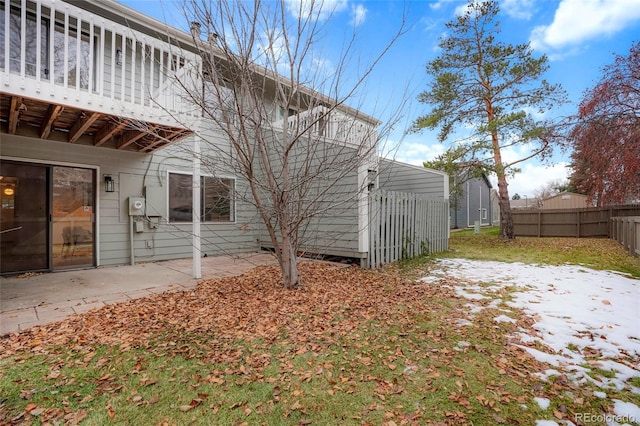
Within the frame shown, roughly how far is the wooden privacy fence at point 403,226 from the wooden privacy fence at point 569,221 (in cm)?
776

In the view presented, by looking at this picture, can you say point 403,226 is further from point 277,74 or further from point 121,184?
point 121,184

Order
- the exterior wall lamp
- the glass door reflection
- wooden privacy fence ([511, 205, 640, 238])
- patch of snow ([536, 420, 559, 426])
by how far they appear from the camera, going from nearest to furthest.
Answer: patch of snow ([536, 420, 559, 426]) < the glass door reflection < the exterior wall lamp < wooden privacy fence ([511, 205, 640, 238])

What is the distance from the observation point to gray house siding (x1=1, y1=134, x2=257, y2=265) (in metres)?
5.83

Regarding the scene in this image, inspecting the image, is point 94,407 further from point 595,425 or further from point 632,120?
point 632,120

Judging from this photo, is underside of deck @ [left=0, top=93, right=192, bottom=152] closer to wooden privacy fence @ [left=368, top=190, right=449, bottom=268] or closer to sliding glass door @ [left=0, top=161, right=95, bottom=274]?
sliding glass door @ [left=0, top=161, right=95, bottom=274]

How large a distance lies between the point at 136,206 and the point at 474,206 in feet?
78.8

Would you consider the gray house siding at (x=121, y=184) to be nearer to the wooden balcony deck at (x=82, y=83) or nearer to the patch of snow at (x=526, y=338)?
the wooden balcony deck at (x=82, y=83)

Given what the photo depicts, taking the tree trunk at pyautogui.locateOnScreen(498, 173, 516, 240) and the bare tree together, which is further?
the tree trunk at pyautogui.locateOnScreen(498, 173, 516, 240)

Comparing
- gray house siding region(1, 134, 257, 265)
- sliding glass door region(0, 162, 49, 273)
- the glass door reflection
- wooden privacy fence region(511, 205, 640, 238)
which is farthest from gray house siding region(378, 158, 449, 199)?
sliding glass door region(0, 162, 49, 273)

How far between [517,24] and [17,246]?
45.5ft

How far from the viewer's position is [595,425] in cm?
184

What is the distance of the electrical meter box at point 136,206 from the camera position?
6.75 m

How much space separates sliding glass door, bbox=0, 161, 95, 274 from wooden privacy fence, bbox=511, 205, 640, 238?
16551 millimetres

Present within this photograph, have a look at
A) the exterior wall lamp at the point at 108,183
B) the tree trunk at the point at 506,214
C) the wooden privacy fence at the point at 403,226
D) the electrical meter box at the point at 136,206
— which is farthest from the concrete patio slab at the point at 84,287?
the tree trunk at the point at 506,214
